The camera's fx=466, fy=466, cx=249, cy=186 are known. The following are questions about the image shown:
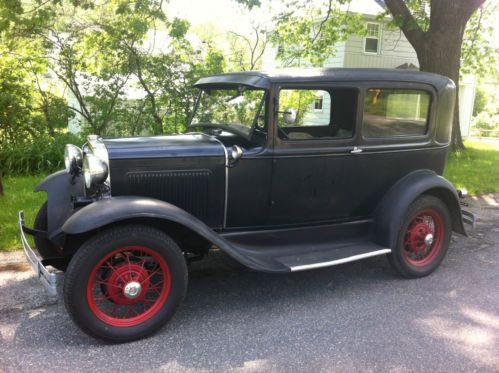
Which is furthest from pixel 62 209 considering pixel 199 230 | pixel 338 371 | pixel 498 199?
pixel 498 199

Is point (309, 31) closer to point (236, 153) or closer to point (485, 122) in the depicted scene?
point (236, 153)

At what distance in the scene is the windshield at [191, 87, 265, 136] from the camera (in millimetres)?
3922

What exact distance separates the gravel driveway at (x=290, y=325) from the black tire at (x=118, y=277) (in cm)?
12

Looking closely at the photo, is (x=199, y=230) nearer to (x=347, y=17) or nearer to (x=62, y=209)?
(x=62, y=209)

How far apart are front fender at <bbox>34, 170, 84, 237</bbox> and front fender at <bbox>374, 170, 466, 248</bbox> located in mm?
2608

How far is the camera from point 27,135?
878cm

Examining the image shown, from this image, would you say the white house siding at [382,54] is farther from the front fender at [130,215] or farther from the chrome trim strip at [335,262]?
the front fender at [130,215]

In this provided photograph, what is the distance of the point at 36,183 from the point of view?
23.4 ft

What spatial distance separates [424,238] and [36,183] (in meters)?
5.65

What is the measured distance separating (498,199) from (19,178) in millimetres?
7789

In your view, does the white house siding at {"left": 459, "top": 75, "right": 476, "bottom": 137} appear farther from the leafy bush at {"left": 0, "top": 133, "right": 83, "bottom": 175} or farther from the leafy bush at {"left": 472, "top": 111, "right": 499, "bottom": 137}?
the leafy bush at {"left": 0, "top": 133, "right": 83, "bottom": 175}

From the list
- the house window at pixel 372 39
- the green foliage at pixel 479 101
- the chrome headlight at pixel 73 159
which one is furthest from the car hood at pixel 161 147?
the green foliage at pixel 479 101

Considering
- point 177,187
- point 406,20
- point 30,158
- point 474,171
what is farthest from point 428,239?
point 30,158

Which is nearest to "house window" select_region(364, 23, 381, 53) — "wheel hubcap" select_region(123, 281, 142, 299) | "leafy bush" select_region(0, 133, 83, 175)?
"leafy bush" select_region(0, 133, 83, 175)
